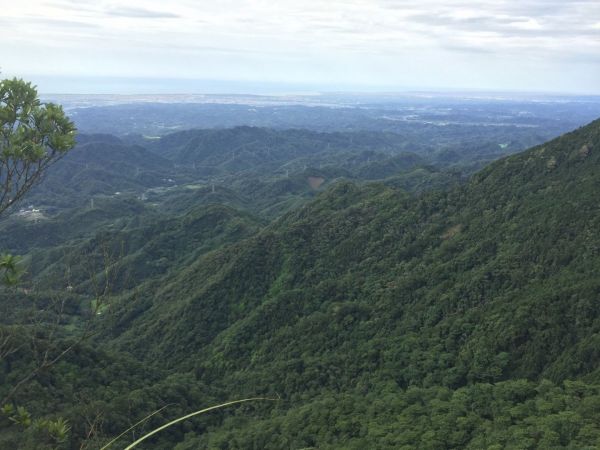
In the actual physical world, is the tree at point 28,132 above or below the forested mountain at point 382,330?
above

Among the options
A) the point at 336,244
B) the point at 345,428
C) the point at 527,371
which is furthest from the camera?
the point at 336,244

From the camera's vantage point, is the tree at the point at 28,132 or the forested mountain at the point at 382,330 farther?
the forested mountain at the point at 382,330

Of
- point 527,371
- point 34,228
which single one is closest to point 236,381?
point 527,371

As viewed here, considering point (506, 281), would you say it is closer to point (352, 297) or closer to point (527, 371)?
point (527, 371)

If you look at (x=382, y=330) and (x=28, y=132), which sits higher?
(x=28, y=132)
